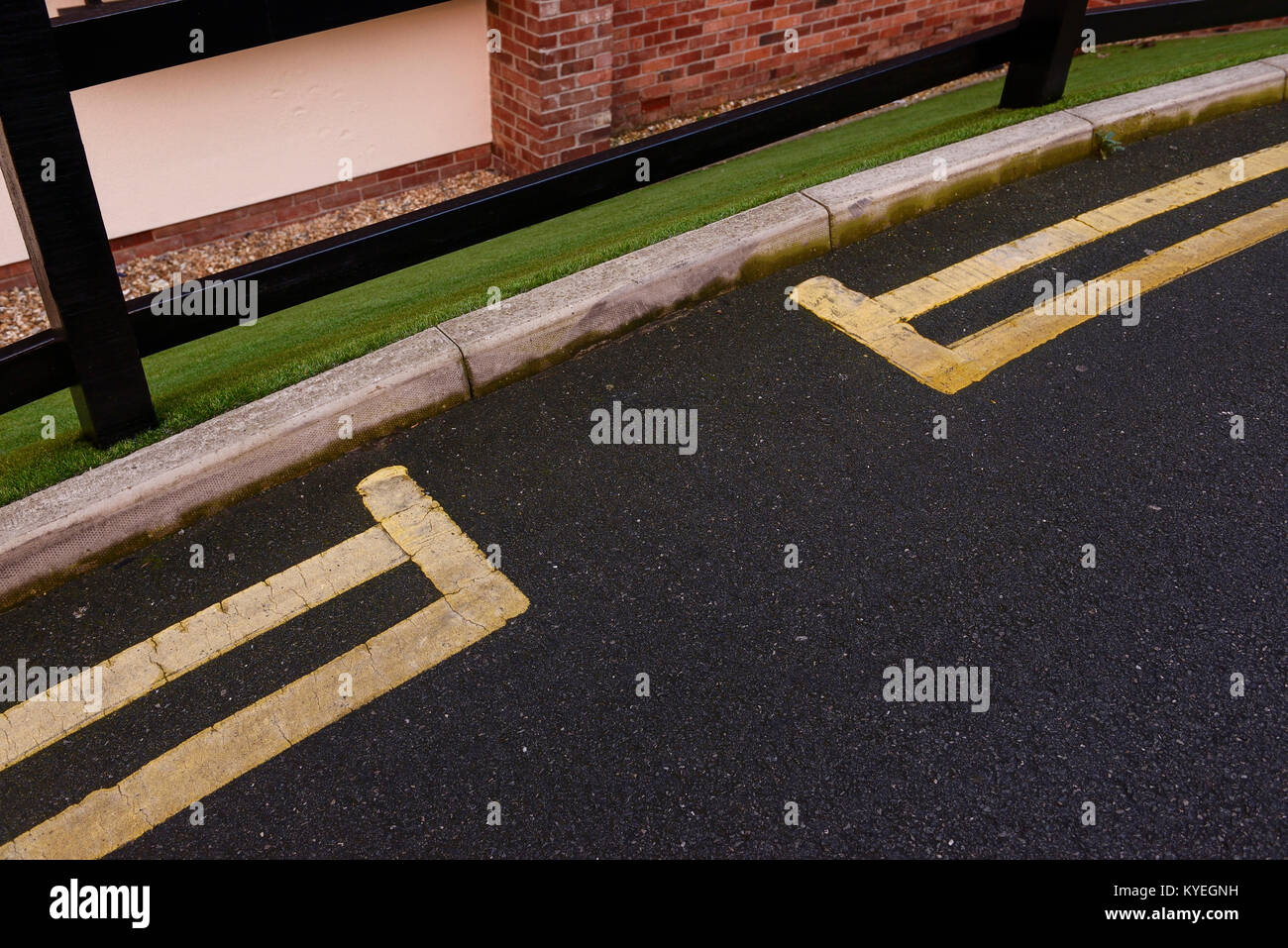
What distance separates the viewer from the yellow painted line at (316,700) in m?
2.20

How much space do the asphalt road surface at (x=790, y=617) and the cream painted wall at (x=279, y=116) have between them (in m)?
3.76

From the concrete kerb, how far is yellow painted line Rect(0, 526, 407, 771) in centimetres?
38

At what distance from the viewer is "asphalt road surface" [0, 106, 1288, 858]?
219 cm

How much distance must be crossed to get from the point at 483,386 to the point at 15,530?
1.42 metres

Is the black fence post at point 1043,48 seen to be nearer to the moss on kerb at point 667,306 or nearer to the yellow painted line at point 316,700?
the moss on kerb at point 667,306

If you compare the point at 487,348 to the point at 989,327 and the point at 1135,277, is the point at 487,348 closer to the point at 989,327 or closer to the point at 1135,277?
the point at 989,327

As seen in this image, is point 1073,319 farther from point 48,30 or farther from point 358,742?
point 48,30
